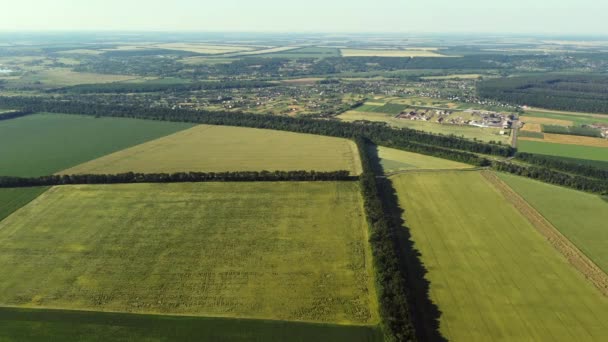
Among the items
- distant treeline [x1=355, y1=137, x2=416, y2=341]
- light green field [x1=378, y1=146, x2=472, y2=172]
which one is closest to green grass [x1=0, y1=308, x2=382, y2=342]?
distant treeline [x1=355, y1=137, x2=416, y2=341]

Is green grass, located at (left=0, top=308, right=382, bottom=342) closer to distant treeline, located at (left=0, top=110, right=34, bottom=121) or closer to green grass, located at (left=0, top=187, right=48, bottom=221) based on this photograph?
green grass, located at (left=0, top=187, right=48, bottom=221)

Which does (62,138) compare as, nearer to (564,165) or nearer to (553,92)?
(564,165)

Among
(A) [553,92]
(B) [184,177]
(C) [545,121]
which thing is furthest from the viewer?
(A) [553,92]

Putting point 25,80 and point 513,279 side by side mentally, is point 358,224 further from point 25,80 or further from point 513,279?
point 25,80

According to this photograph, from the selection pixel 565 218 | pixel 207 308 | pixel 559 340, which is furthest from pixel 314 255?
pixel 565 218

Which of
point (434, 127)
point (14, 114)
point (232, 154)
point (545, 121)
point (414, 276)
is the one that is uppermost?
point (14, 114)

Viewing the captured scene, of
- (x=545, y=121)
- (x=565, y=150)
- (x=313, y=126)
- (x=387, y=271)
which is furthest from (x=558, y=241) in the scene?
(x=545, y=121)

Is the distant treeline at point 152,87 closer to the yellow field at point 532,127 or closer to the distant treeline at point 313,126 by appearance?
the distant treeline at point 313,126
